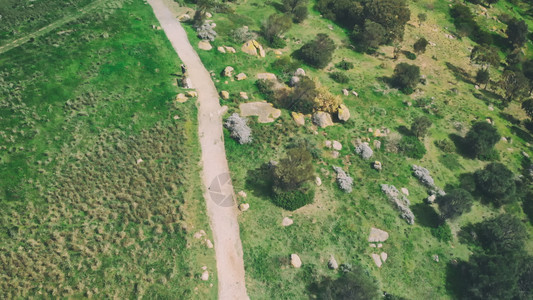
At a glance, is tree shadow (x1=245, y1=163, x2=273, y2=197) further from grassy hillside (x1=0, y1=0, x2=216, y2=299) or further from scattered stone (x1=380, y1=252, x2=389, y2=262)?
scattered stone (x1=380, y1=252, x2=389, y2=262)

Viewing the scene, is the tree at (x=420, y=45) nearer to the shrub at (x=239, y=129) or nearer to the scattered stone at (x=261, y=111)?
the scattered stone at (x=261, y=111)

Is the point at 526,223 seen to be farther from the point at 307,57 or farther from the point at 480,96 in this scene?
the point at 307,57

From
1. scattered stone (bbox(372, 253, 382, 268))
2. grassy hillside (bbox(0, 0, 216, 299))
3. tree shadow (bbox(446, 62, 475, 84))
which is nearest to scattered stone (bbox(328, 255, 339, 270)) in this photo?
scattered stone (bbox(372, 253, 382, 268))

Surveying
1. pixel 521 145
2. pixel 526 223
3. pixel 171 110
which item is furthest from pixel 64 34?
pixel 521 145

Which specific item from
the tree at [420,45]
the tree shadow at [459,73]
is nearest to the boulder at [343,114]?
the tree at [420,45]

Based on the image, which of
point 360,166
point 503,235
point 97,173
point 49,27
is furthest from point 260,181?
point 49,27

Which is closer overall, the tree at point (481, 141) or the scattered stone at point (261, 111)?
the scattered stone at point (261, 111)
